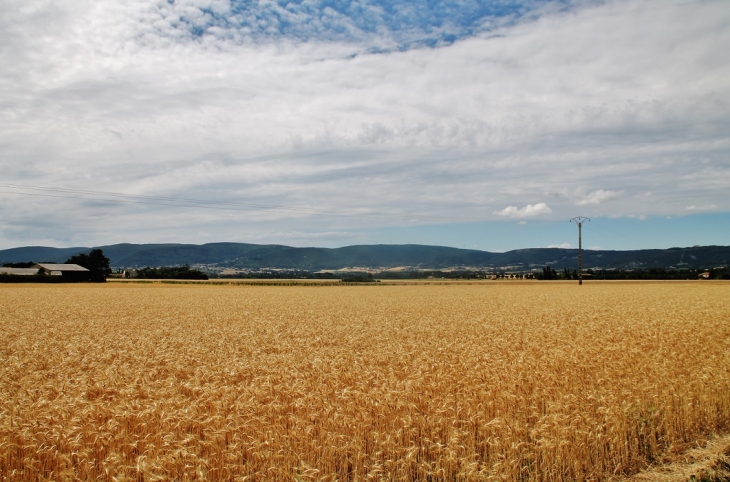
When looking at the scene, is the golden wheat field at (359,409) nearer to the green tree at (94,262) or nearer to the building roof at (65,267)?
the building roof at (65,267)

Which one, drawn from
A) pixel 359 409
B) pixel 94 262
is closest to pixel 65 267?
pixel 94 262

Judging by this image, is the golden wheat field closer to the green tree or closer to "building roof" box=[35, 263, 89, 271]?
"building roof" box=[35, 263, 89, 271]

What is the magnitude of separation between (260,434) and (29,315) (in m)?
31.0

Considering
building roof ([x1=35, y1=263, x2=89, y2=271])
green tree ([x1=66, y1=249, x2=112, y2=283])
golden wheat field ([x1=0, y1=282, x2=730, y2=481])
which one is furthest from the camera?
green tree ([x1=66, y1=249, x2=112, y2=283])

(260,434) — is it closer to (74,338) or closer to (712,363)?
(712,363)

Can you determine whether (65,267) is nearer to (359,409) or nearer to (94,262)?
(94,262)

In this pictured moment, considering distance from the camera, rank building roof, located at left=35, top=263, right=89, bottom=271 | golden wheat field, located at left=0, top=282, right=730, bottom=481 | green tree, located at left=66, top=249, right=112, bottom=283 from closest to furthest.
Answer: golden wheat field, located at left=0, top=282, right=730, bottom=481 → building roof, located at left=35, top=263, right=89, bottom=271 → green tree, located at left=66, top=249, right=112, bottom=283

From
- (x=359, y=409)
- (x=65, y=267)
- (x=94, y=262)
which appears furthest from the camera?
(x=94, y=262)

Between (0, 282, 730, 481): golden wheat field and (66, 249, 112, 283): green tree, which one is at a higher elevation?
(66, 249, 112, 283): green tree

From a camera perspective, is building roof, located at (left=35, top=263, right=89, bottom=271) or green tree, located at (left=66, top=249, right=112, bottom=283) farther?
green tree, located at (left=66, top=249, right=112, bottom=283)

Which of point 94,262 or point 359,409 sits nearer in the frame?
point 359,409

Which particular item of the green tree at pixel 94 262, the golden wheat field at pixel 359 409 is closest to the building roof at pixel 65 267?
the green tree at pixel 94 262

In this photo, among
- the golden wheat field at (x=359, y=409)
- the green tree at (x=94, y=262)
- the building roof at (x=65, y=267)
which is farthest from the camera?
the green tree at (x=94, y=262)

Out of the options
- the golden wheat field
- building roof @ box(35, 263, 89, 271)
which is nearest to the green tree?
building roof @ box(35, 263, 89, 271)
